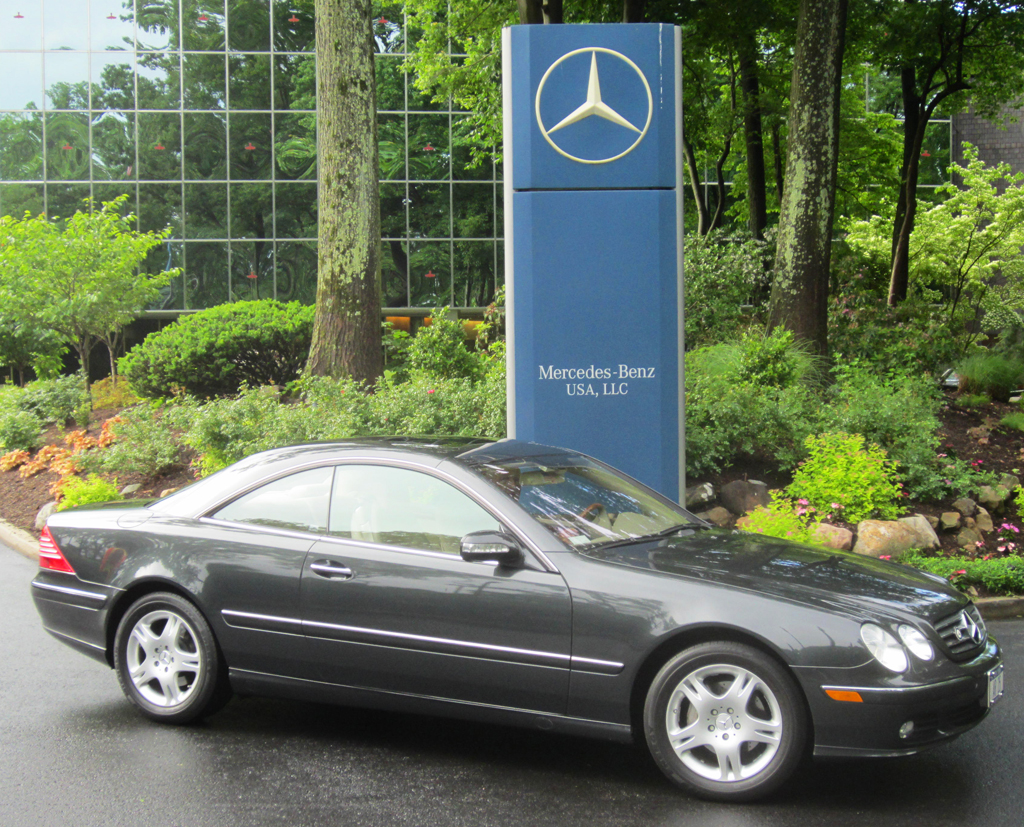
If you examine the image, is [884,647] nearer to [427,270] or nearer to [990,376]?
[990,376]

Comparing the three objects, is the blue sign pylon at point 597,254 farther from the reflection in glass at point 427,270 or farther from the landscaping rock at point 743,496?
the reflection in glass at point 427,270

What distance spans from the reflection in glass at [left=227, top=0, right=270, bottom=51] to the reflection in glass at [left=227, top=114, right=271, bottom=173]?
8.08 feet

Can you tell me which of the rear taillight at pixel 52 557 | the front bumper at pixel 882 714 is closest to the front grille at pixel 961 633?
the front bumper at pixel 882 714

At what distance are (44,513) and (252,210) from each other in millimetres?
21759

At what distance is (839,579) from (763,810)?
99 cm

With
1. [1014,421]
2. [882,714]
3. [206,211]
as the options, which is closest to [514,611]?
[882,714]

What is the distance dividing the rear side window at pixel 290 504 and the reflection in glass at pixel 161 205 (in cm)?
2819

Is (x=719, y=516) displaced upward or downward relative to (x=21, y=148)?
downward

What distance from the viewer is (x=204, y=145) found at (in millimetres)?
31062

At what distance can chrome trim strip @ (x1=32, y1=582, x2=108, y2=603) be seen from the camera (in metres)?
5.02

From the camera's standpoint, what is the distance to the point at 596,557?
419 centimetres

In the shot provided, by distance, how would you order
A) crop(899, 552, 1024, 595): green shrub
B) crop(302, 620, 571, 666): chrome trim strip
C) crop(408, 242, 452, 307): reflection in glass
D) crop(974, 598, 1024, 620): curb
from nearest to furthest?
crop(302, 620, 571, 666): chrome trim strip
crop(974, 598, 1024, 620): curb
crop(899, 552, 1024, 595): green shrub
crop(408, 242, 452, 307): reflection in glass

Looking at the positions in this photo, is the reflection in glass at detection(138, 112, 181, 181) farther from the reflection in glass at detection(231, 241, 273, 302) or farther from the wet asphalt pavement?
the wet asphalt pavement

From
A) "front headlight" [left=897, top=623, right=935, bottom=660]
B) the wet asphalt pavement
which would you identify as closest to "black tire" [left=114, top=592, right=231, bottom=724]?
the wet asphalt pavement
